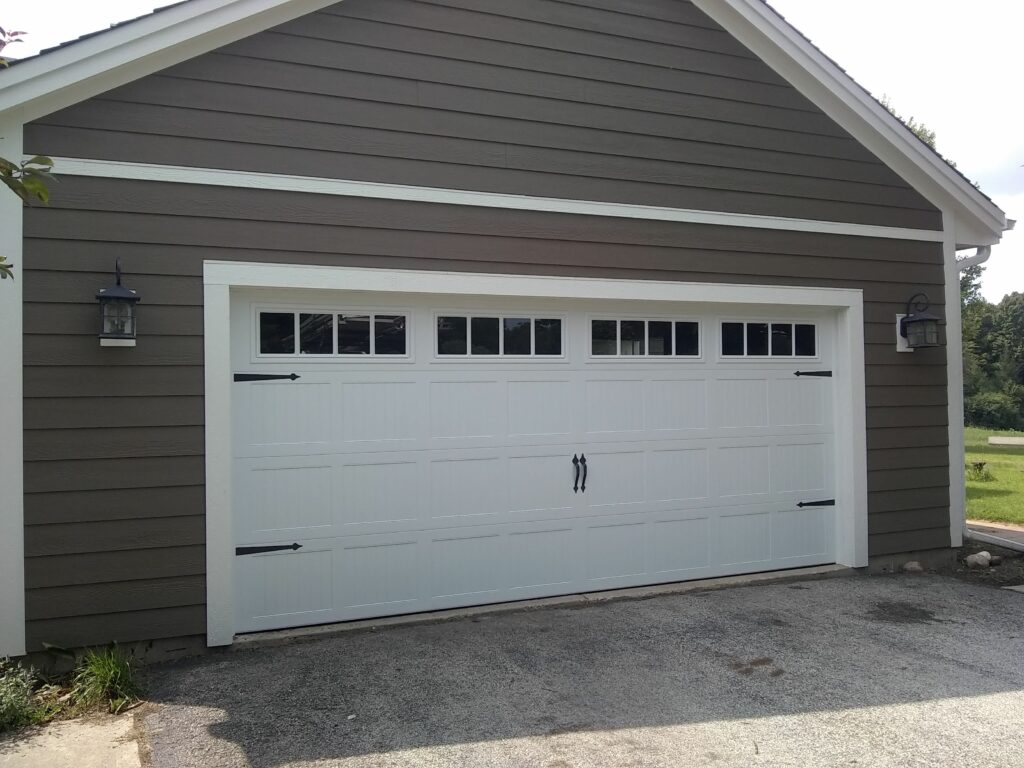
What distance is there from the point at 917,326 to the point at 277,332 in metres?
→ 5.01

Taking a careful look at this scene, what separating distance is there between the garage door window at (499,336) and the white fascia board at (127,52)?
6.87 feet

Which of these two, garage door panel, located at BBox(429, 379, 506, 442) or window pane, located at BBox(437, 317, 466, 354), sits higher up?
window pane, located at BBox(437, 317, 466, 354)

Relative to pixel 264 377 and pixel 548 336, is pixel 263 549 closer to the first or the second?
pixel 264 377

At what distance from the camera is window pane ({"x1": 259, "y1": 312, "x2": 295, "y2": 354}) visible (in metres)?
4.77

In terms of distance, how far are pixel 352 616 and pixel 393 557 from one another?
0.44m

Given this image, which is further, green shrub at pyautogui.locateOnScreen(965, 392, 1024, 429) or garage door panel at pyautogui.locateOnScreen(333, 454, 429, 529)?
green shrub at pyautogui.locateOnScreen(965, 392, 1024, 429)

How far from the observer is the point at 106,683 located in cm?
386

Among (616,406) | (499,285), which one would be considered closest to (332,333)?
(499,285)

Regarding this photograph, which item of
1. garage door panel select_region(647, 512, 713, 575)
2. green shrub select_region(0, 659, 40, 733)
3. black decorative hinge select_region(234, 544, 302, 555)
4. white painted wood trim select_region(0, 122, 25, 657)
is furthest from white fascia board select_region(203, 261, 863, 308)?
green shrub select_region(0, 659, 40, 733)

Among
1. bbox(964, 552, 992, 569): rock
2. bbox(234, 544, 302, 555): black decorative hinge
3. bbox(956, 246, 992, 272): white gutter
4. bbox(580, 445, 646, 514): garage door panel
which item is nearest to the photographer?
bbox(234, 544, 302, 555): black decorative hinge

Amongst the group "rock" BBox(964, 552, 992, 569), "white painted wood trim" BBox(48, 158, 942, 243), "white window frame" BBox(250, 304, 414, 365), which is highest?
"white painted wood trim" BBox(48, 158, 942, 243)

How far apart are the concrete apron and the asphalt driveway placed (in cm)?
11

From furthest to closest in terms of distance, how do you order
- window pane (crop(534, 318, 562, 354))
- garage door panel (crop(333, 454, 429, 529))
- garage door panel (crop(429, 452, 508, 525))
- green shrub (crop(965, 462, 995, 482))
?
1. green shrub (crop(965, 462, 995, 482))
2. window pane (crop(534, 318, 562, 354))
3. garage door panel (crop(429, 452, 508, 525))
4. garage door panel (crop(333, 454, 429, 529))

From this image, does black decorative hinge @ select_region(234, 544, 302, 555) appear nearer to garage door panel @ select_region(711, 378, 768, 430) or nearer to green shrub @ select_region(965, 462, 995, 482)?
garage door panel @ select_region(711, 378, 768, 430)
